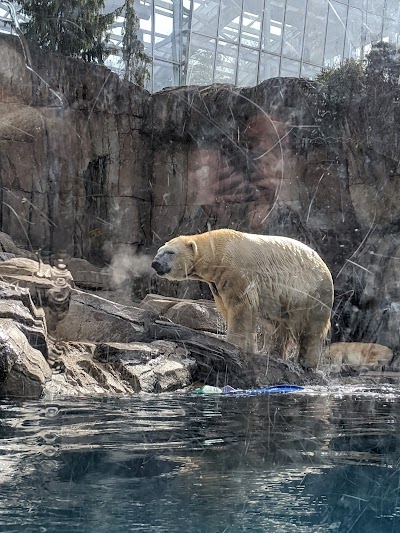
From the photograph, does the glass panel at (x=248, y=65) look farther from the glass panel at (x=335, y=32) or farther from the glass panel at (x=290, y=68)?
the glass panel at (x=335, y=32)

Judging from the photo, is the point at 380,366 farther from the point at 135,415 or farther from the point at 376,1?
the point at 376,1

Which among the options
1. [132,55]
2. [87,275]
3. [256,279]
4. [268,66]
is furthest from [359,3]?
[256,279]

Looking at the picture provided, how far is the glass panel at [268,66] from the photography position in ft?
54.6

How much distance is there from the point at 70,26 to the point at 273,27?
4929 millimetres

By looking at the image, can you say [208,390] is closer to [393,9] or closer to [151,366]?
[151,366]

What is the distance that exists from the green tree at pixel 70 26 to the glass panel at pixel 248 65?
313 cm

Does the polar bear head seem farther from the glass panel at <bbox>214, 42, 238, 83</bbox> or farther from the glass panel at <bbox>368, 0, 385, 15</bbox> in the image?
the glass panel at <bbox>368, 0, 385, 15</bbox>

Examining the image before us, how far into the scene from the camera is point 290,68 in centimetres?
1689

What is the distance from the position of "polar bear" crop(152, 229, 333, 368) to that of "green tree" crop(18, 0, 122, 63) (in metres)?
8.41

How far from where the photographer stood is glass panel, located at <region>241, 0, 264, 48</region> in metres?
16.2

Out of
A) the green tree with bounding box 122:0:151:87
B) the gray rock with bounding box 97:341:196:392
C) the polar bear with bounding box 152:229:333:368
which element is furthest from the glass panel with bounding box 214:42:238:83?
the gray rock with bounding box 97:341:196:392

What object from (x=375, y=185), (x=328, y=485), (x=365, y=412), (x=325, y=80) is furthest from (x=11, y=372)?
(x=325, y=80)

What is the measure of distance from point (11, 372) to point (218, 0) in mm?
13497

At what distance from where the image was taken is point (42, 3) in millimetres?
14719
